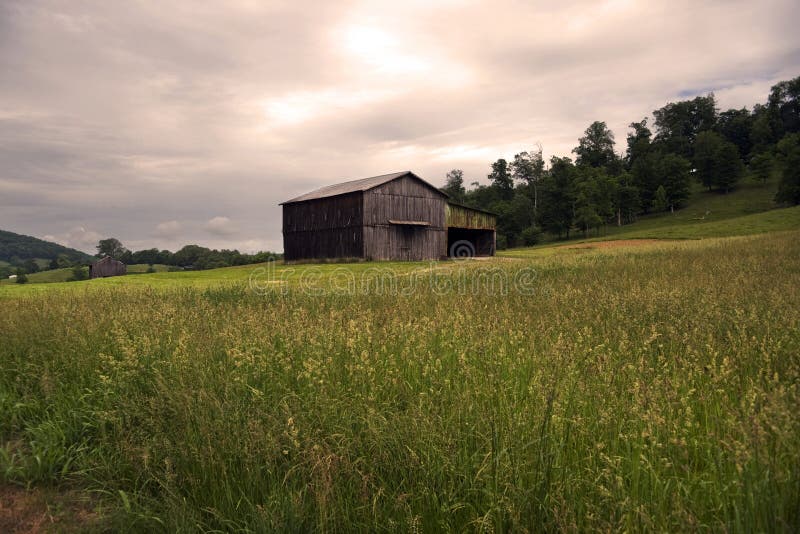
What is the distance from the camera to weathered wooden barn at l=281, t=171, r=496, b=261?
38719 mm

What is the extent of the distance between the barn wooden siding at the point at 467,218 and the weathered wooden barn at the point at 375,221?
A: 105 mm

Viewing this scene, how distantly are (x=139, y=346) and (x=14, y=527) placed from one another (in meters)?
2.63

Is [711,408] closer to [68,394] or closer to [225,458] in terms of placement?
[225,458]

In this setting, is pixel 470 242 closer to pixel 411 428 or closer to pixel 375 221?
pixel 375 221

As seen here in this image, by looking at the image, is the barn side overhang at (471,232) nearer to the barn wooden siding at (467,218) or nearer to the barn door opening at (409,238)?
the barn wooden siding at (467,218)

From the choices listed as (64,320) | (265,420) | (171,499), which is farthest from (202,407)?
(64,320)

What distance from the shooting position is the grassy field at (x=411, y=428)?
2.74 metres

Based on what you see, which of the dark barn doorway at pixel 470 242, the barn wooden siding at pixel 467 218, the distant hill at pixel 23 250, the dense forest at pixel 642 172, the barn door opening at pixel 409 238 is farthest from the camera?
the distant hill at pixel 23 250

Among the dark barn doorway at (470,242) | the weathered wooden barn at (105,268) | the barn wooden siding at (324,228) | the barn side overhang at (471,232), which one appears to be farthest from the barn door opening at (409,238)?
the weathered wooden barn at (105,268)

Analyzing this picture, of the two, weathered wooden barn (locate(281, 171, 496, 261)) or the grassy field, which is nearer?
the grassy field

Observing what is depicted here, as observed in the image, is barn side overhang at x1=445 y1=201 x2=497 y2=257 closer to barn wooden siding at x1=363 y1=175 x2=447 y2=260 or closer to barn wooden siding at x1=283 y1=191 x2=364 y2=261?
barn wooden siding at x1=363 y1=175 x2=447 y2=260

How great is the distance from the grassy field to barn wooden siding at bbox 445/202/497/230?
39057 mm

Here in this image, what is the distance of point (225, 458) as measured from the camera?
12.1ft

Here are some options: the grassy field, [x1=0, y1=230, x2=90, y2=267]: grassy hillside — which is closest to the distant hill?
[x1=0, y1=230, x2=90, y2=267]: grassy hillside
